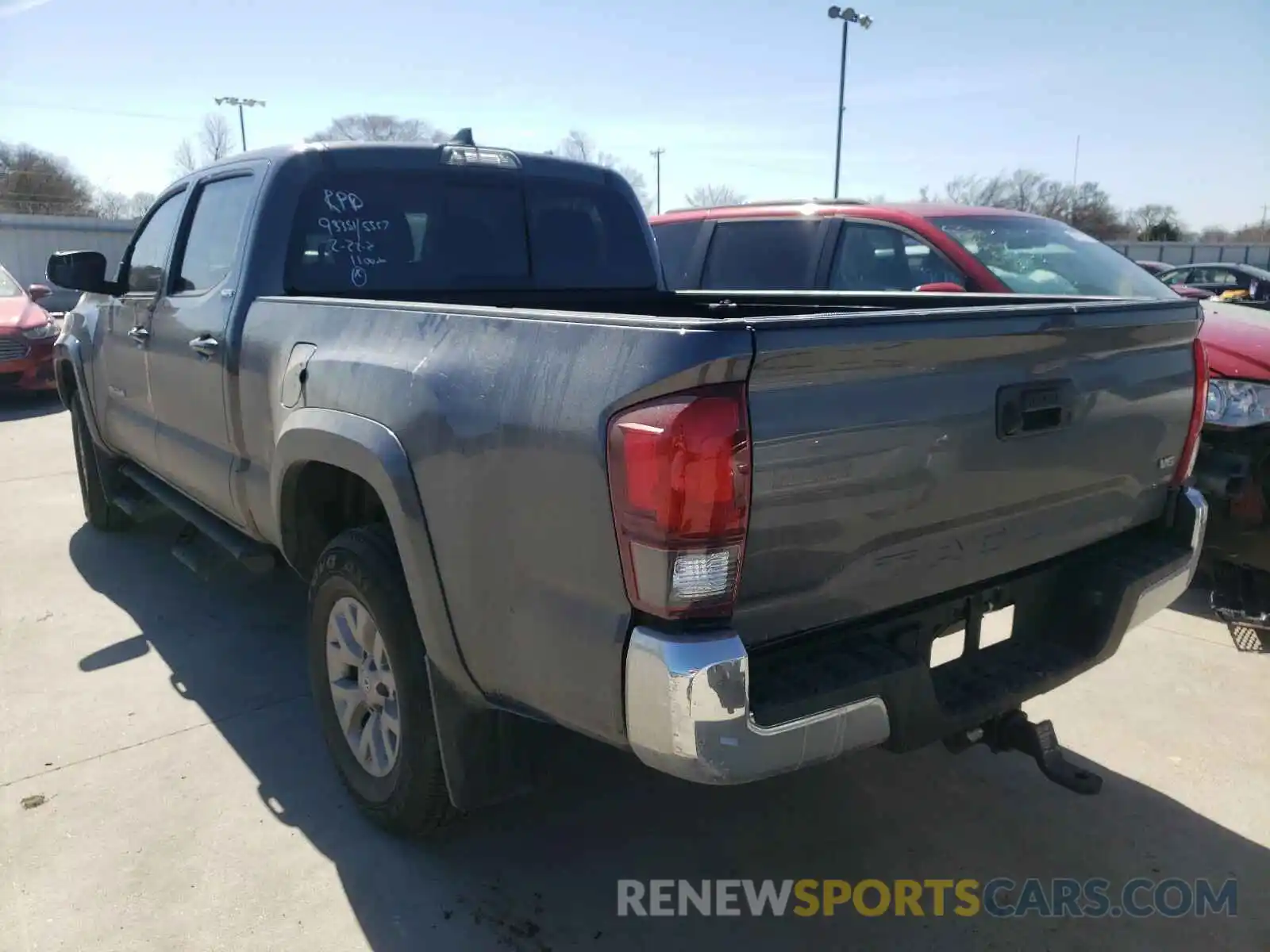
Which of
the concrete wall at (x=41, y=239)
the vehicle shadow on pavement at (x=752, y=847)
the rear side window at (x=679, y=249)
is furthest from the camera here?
the concrete wall at (x=41, y=239)

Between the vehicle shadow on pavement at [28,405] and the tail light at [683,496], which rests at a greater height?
the tail light at [683,496]

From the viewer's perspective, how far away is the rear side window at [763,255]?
622 cm

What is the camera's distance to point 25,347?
35.2 ft

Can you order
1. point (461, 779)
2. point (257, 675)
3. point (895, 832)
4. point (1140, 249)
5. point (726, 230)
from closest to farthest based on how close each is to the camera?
point (461, 779) < point (895, 832) < point (257, 675) < point (726, 230) < point (1140, 249)

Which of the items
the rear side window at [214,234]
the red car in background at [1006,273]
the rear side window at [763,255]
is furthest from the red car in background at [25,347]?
the rear side window at [763,255]

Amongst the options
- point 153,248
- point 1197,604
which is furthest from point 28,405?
point 1197,604

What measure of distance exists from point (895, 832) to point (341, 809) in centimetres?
171

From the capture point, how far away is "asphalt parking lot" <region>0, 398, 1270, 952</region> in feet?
8.34

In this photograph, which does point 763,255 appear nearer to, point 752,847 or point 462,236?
point 462,236

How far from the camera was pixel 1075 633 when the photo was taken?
2.65 m

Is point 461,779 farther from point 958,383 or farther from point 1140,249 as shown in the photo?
point 1140,249

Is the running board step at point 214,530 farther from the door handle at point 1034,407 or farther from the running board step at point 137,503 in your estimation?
the door handle at point 1034,407

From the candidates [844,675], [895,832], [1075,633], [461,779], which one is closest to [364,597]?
[461,779]

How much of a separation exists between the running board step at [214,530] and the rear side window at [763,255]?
11.7ft
